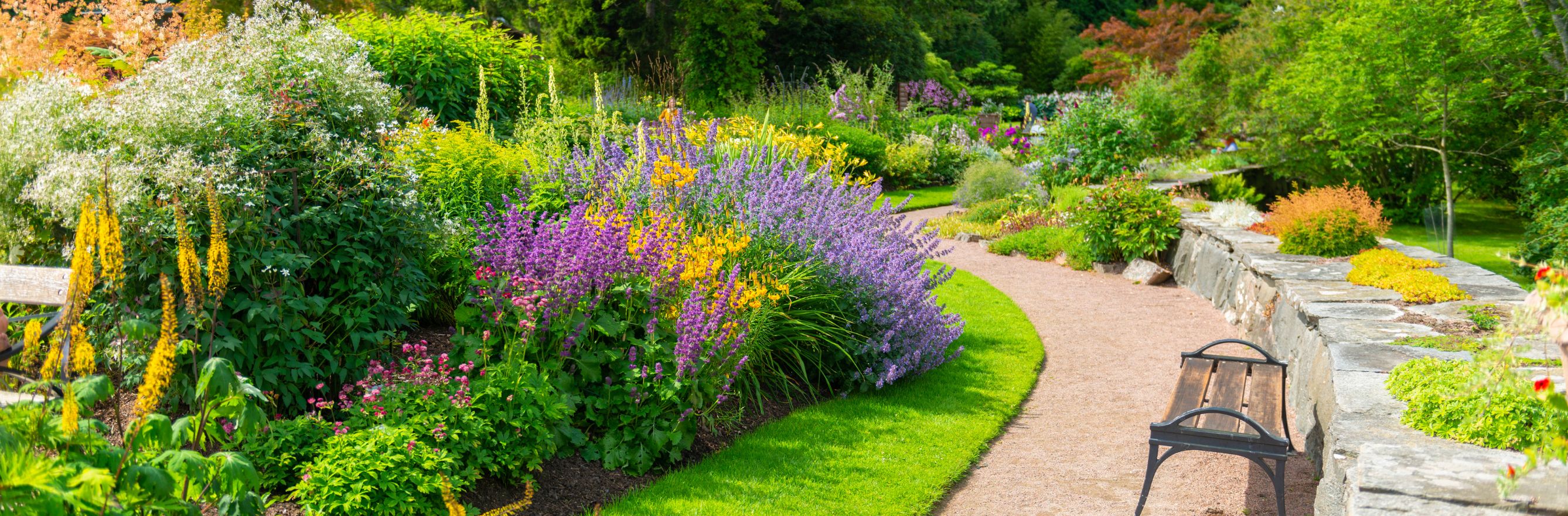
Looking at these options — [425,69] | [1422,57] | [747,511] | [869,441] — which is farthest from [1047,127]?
[747,511]

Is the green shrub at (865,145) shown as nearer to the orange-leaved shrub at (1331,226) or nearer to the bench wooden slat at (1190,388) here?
the orange-leaved shrub at (1331,226)

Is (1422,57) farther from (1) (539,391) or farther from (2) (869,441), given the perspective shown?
(1) (539,391)

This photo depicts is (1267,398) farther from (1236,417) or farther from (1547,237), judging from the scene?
(1547,237)

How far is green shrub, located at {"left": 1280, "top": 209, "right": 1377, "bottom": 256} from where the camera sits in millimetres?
7102

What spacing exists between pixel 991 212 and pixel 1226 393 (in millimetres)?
8888

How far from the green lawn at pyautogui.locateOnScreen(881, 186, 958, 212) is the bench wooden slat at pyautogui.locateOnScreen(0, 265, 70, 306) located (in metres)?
11.2

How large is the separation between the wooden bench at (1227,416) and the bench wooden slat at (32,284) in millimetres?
4109

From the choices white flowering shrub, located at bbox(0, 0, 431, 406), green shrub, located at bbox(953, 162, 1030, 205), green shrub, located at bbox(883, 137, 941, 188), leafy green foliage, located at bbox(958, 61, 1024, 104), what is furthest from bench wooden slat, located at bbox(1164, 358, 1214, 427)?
leafy green foliage, located at bbox(958, 61, 1024, 104)

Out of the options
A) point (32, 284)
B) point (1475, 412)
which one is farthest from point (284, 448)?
point (1475, 412)

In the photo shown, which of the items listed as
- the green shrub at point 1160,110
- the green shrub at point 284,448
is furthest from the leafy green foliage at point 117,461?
the green shrub at point 1160,110

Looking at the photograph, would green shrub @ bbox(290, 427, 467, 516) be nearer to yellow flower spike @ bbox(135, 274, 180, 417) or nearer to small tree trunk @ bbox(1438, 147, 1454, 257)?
yellow flower spike @ bbox(135, 274, 180, 417)

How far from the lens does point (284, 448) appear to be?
3.62m

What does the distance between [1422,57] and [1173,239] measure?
411cm

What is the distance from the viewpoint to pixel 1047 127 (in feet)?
47.9
